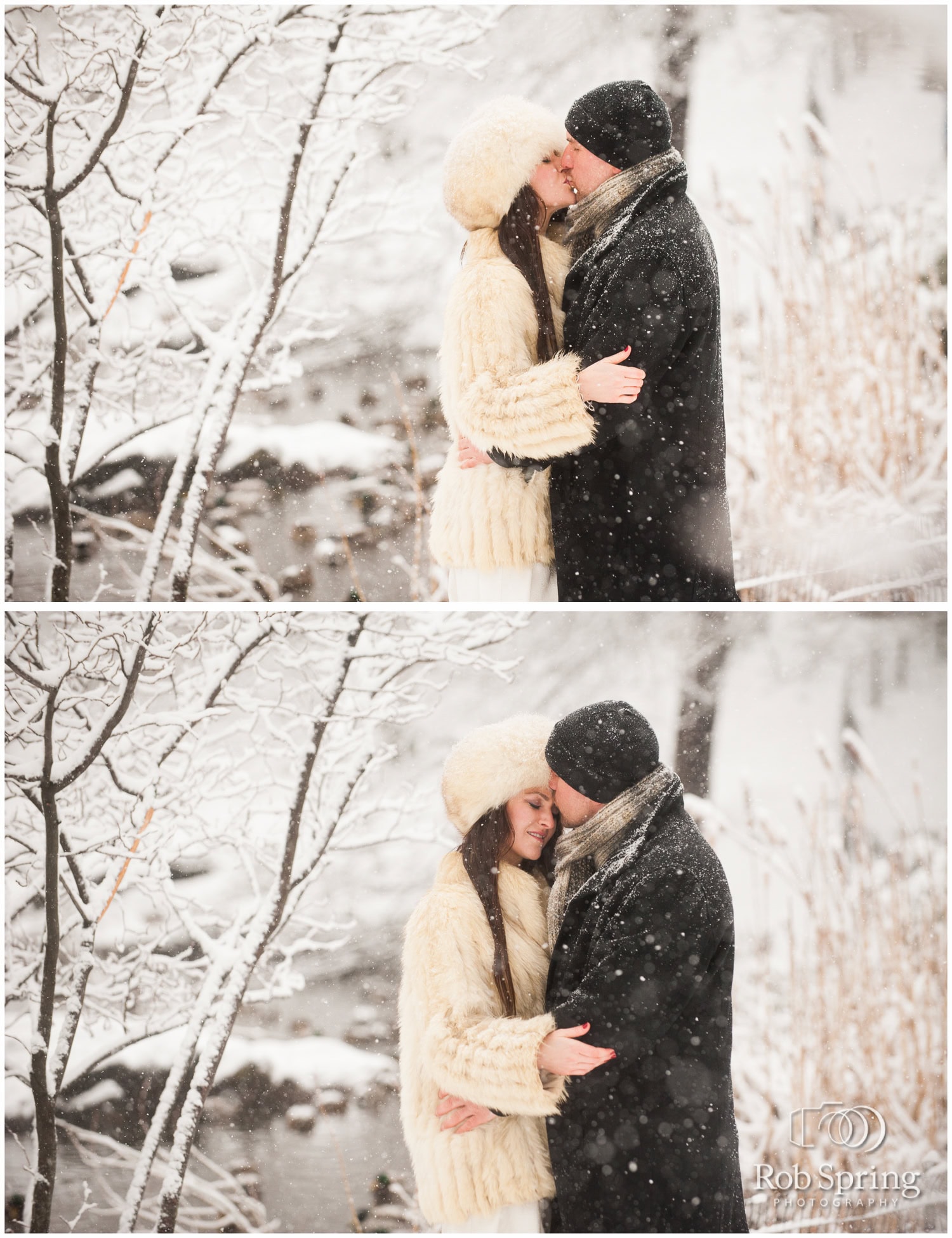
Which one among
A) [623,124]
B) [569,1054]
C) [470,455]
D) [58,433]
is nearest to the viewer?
[569,1054]

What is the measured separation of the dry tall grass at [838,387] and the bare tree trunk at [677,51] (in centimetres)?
27

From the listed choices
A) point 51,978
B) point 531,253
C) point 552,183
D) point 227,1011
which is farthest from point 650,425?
point 51,978

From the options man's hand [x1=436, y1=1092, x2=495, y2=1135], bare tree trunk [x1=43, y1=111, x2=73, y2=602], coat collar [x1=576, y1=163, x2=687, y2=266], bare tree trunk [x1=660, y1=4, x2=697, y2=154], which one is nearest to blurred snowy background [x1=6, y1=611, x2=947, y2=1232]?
bare tree trunk [x1=43, y1=111, x2=73, y2=602]

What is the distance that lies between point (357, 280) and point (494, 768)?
113cm

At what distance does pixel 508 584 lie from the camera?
220 cm

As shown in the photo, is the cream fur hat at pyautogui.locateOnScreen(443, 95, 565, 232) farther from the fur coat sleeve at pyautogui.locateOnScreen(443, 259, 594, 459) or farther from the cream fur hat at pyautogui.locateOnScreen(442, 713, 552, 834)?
the cream fur hat at pyautogui.locateOnScreen(442, 713, 552, 834)

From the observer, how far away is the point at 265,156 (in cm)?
242

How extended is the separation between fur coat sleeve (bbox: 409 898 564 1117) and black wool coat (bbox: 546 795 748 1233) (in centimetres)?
7

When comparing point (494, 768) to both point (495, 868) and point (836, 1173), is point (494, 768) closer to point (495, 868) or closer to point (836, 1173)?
point (495, 868)

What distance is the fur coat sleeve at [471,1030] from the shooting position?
1900 mm

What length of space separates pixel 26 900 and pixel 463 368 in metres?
1.49

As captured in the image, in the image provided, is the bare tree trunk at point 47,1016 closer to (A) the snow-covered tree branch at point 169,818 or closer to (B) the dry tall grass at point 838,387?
(A) the snow-covered tree branch at point 169,818

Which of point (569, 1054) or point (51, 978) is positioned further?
point (51, 978)

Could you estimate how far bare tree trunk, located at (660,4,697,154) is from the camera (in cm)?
234
